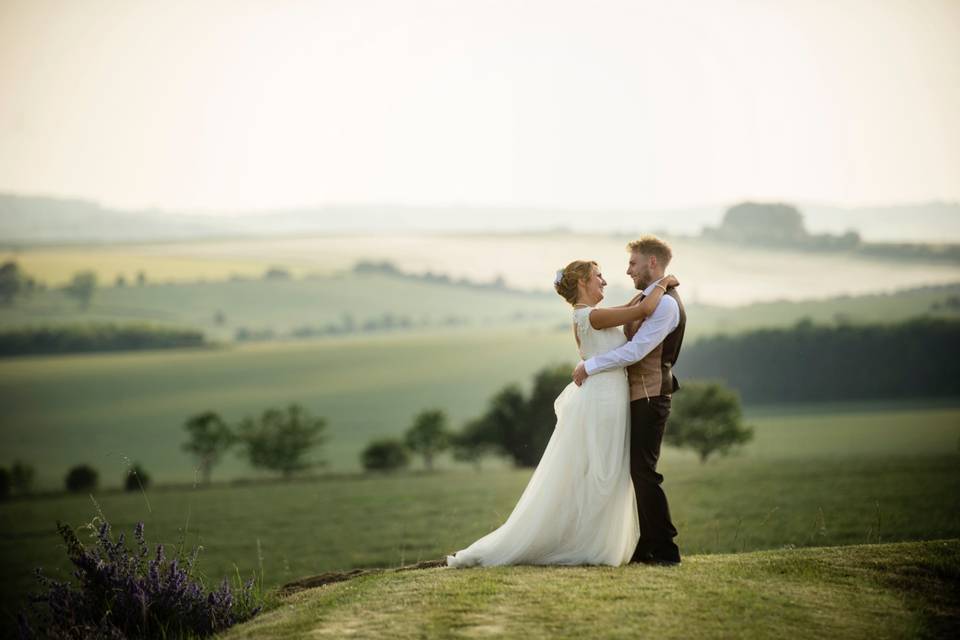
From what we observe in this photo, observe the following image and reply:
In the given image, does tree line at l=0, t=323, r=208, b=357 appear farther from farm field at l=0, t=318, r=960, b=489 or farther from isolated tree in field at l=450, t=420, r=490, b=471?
isolated tree in field at l=450, t=420, r=490, b=471

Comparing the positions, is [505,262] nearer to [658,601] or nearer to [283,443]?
[283,443]

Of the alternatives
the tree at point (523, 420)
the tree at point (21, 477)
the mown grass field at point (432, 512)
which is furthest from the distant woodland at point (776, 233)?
the tree at point (21, 477)

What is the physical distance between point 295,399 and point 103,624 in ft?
348

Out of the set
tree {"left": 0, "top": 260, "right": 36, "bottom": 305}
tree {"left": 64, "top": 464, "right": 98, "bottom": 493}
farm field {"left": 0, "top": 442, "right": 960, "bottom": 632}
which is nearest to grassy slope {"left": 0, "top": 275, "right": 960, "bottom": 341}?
tree {"left": 0, "top": 260, "right": 36, "bottom": 305}

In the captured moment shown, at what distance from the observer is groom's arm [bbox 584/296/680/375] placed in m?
9.20

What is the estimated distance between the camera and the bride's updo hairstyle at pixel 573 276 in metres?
9.51

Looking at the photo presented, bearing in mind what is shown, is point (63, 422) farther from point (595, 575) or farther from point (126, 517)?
point (595, 575)

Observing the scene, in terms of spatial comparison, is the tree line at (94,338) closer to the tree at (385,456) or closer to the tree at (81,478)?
the tree at (385,456)

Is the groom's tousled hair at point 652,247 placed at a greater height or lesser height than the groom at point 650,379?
greater

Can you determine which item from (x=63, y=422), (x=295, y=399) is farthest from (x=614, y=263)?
(x=63, y=422)

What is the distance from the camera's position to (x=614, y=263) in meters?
144

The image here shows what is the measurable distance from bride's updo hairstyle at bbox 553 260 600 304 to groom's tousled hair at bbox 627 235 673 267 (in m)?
0.46

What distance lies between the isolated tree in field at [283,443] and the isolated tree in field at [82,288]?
79.1 m

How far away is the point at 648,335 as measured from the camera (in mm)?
9227
